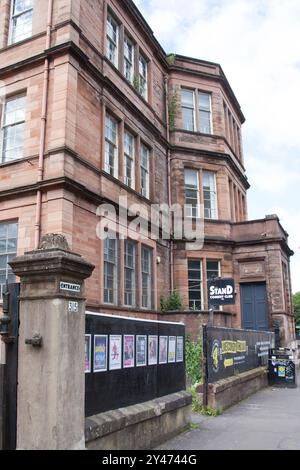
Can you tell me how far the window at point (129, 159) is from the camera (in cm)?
1784

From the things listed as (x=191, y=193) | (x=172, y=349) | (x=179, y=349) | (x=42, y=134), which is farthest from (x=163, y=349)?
(x=191, y=193)

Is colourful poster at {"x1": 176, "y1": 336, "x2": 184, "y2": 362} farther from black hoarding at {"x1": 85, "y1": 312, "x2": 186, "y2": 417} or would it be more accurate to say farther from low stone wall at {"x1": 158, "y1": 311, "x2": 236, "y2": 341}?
low stone wall at {"x1": 158, "y1": 311, "x2": 236, "y2": 341}

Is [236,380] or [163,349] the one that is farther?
[236,380]

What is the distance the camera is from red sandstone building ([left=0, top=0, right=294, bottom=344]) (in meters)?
14.1

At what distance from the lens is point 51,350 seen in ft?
17.0

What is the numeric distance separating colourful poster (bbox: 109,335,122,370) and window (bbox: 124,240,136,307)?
32.1 ft

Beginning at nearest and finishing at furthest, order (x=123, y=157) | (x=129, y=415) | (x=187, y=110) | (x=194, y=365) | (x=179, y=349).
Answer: (x=129, y=415) → (x=179, y=349) → (x=194, y=365) → (x=123, y=157) → (x=187, y=110)

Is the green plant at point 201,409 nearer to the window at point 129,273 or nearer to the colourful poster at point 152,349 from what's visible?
the colourful poster at point 152,349

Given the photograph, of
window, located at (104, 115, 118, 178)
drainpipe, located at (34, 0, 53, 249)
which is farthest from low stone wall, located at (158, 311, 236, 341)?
drainpipe, located at (34, 0, 53, 249)

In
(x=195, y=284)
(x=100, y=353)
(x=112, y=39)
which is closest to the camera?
(x=100, y=353)

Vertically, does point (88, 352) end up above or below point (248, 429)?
above

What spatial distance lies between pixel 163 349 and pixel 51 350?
3466 mm

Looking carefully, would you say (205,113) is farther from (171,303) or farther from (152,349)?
(152,349)

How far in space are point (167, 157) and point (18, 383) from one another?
1742 centimetres
